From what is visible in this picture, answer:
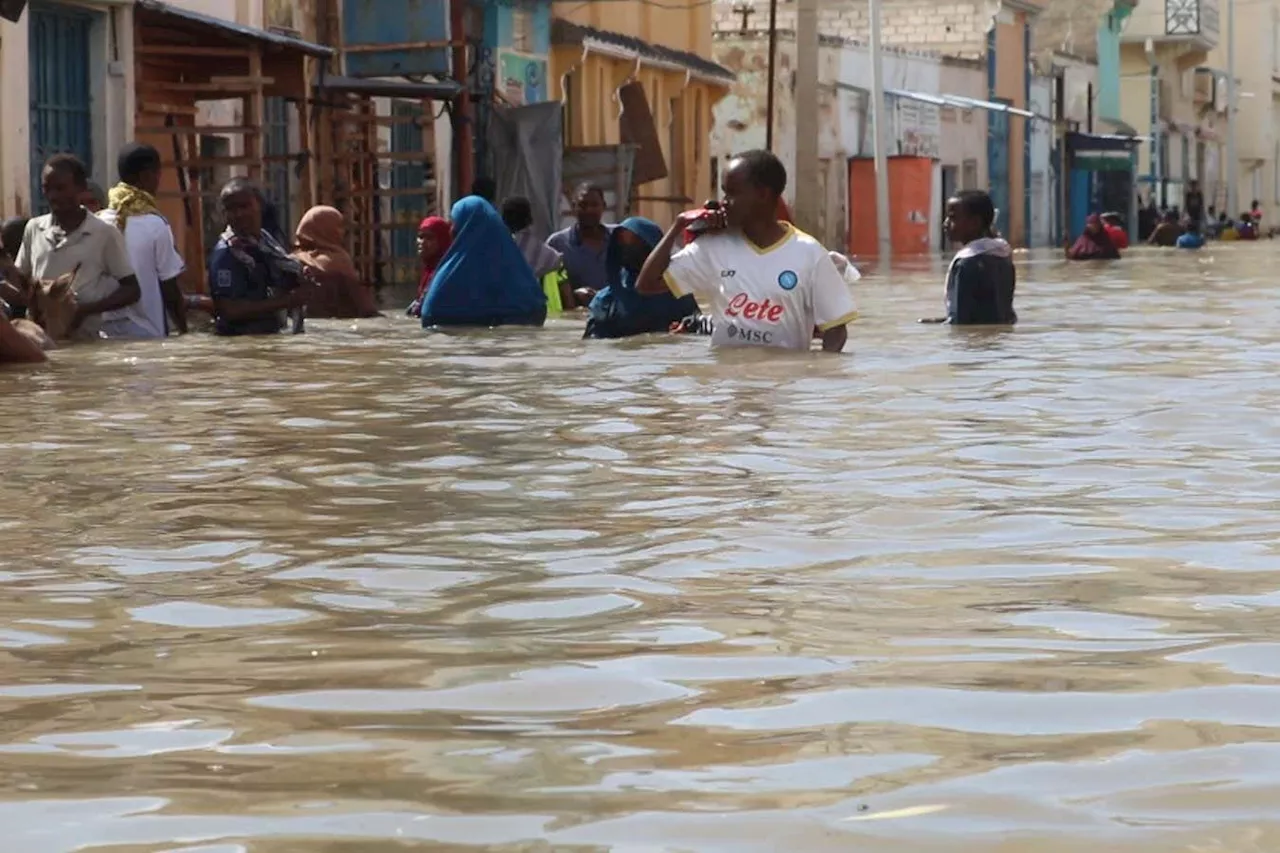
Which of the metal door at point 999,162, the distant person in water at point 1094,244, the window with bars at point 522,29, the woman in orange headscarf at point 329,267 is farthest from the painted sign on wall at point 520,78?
the metal door at point 999,162

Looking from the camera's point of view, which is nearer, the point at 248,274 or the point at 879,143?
the point at 248,274

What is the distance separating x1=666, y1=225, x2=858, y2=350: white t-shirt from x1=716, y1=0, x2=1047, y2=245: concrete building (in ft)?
127

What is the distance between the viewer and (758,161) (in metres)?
10.3

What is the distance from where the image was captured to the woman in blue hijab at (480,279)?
1520cm

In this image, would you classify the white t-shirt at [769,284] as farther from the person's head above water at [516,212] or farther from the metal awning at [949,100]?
the metal awning at [949,100]

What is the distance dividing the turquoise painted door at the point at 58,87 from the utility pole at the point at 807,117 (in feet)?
43.9

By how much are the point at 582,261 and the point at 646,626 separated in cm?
1277

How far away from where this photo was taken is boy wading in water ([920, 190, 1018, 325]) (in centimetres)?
1274

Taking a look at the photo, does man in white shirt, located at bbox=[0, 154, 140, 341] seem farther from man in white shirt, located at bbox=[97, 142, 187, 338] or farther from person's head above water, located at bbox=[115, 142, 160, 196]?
person's head above water, located at bbox=[115, 142, 160, 196]

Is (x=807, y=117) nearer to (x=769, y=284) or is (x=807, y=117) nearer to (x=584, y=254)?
(x=584, y=254)

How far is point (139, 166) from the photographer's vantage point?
13.4 m

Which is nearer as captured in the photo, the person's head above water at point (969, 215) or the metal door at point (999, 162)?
the person's head above water at point (969, 215)

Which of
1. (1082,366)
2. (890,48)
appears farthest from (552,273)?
(890,48)

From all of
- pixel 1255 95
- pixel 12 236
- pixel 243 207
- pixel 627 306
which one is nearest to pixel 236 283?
pixel 243 207
